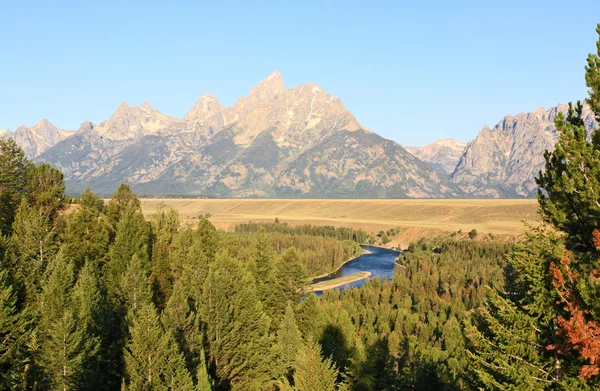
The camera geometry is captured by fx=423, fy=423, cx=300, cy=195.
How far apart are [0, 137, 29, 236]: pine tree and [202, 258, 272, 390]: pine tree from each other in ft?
96.3

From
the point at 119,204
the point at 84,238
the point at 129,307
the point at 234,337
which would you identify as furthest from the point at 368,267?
the point at 129,307

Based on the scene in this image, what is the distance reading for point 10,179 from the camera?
2336 inches

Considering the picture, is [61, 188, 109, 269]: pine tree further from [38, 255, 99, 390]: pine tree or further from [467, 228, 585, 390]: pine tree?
[467, 228, 585, 390]: pine tree

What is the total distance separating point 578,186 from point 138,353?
1008 inches

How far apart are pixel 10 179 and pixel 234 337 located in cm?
4166

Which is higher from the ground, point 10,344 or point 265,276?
point 10,344

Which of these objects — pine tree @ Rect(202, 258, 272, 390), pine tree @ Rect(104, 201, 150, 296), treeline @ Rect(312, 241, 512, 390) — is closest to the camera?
treeline @ Rect(312, 241, 512, 390)

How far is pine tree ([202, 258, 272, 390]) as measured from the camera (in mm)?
40844

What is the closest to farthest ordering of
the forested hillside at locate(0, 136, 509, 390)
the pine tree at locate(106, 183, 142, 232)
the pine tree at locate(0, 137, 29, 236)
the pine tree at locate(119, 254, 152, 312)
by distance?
the forested hillside at locate(0, 136, 509, 390) → the pine tree at locate(119, 254, 152, 312) → the pine tree at locate(0, 137, 29, 236) → the pine tree at locate(106, 183, 142, 232)

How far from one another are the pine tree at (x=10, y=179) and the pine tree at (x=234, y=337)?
1156 inches

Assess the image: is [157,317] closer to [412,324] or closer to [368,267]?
[412,324]

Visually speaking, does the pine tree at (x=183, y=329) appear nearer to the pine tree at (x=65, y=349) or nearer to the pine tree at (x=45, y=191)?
the pine tree at (x=65, y=349)

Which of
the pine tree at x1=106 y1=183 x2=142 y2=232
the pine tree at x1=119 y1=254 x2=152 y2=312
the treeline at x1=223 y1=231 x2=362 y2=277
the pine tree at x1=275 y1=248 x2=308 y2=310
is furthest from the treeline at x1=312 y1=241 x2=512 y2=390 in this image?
the pine tree at x1=106 y1=183 x2=142 y2=232

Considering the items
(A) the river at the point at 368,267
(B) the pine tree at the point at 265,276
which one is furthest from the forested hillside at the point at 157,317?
(A) the river at the point at 368,267
